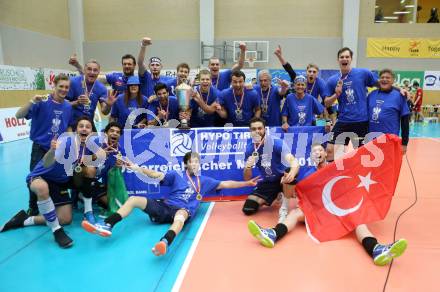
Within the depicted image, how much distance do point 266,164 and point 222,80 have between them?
2261mm

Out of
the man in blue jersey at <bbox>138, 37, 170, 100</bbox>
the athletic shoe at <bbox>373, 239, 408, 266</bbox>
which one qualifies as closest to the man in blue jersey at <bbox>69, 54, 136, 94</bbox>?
the man in blue jersey at <bbox>138, 37, 170, 100</bbox>

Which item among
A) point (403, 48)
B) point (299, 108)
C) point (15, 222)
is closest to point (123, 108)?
point (15, 222)

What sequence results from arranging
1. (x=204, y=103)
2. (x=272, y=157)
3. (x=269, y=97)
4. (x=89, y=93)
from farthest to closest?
1. (x=269, y=97)
2. (x=204, y=103)
3. (x=89, y=93)
4. (x=272, y=157)

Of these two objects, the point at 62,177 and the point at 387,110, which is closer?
the point at 62,177

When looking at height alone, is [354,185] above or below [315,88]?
below

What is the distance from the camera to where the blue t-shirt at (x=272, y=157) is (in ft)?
14.4

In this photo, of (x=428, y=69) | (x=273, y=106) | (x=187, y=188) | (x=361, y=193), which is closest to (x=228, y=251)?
(x=187, y=188)

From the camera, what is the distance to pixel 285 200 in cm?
433

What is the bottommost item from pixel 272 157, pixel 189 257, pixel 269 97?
pixel 189 257

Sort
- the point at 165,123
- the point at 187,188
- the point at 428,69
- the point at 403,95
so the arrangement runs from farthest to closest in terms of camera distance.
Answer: the point at 428,69 < the point at 165,123 < the point at 403,95 < the point at 187,188

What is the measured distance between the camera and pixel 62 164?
404 cm

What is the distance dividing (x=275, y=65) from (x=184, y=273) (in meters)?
17.3

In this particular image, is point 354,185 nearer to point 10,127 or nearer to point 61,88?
point 61,88

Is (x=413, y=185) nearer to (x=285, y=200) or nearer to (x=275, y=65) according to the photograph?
(x=285, y=200)
